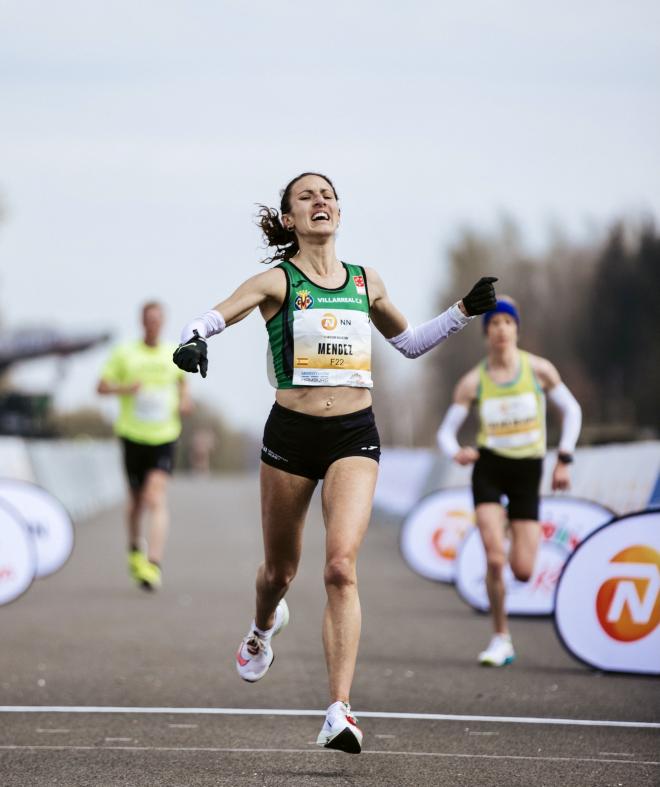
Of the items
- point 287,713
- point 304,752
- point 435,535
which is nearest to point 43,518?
point 435,535

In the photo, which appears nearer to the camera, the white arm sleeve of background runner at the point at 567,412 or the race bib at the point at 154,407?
the white arm sleeve of background runner at the point at 567,412

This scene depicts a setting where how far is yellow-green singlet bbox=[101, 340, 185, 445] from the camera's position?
13.3 meters

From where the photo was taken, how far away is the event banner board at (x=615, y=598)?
8328 millimetres

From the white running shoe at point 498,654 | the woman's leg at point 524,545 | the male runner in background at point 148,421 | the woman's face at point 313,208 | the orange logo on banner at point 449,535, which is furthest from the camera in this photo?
the orange logo on banner at point 449,535

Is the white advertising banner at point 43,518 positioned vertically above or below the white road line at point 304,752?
below

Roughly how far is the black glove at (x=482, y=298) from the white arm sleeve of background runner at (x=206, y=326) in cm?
101

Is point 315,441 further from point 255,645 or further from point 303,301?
point 255,645

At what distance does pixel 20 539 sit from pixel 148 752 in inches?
207

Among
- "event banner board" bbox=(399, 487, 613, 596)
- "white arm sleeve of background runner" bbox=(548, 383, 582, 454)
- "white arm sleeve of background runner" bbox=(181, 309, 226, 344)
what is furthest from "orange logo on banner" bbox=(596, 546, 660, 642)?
"event banner board" bbox=(399, 487, 613, 596)

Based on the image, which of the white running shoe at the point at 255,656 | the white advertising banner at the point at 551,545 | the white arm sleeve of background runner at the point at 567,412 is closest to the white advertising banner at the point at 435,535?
the white advertising banner at the point at 551,545

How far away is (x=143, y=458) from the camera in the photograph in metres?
13.4

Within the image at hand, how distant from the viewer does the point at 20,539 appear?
11180mm

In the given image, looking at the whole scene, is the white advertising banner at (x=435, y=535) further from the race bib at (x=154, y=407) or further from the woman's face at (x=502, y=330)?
the woman's face at (x=502, y=330)

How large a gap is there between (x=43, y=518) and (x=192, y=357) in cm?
793
